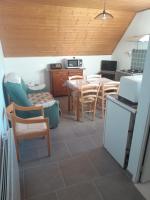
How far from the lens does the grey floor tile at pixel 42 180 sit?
1.81 meters

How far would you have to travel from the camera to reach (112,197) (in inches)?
68.6

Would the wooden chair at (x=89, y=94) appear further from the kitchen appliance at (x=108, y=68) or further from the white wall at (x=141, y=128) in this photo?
the kitchen appliance at (x=108, y=68)

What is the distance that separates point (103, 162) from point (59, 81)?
3027mm

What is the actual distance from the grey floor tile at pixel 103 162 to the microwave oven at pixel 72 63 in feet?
9.83

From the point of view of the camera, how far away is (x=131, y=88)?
6.17 ft

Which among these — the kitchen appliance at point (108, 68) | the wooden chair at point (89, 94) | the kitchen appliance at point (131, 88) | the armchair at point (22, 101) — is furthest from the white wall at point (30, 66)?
the kitchen appliance at point (131, 88)

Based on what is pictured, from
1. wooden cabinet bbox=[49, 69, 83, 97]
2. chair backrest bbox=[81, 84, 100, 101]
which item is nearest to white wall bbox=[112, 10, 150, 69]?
wooden cabinet bbox=[49, 69, 83, 97]

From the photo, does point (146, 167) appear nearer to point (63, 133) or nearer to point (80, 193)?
point (80, 193)

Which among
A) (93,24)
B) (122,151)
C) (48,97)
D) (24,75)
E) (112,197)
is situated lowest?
(112,197)

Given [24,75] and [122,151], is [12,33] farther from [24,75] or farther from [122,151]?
[122,151]

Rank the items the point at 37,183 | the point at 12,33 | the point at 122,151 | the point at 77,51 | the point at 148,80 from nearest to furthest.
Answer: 1. the point at 148,80
2. the point at 37,183
3. the point at 122,151
4. the point at 12,33
5. the point at 77,51

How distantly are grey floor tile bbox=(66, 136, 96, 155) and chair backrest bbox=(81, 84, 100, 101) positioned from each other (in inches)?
33.2

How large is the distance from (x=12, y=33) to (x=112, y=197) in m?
3.87

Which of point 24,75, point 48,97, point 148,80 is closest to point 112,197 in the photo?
point 148,80
